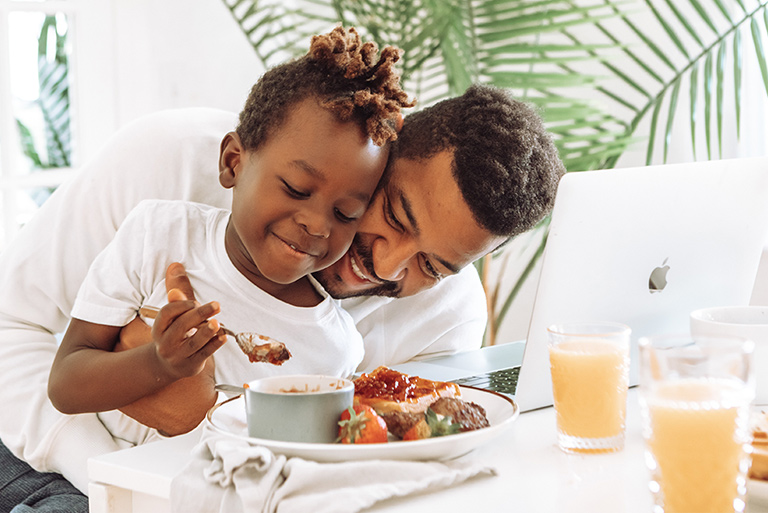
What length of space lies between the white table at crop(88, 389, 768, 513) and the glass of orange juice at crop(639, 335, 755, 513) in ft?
0.21

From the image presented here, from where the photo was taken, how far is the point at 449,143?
4.11ft

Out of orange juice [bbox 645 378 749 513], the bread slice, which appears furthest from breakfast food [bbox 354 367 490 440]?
orange juice [bbox 645 378 749 513]

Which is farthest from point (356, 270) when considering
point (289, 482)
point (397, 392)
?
point (289, 482)

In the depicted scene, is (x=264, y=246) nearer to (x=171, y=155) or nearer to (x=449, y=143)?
(x=449, y=143)

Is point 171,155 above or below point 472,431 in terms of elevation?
above

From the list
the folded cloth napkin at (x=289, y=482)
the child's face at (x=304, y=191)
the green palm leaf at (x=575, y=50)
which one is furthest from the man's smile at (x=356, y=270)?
the green palm leaf at (x=575, y=50)

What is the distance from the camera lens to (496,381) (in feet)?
3.99

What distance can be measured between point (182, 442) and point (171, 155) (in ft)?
2.34

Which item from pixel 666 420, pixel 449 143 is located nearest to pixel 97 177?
pixel 449 143

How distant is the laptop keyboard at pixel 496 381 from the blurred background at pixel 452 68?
109 cm

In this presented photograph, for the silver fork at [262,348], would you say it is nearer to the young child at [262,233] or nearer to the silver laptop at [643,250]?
the young child at [262,233]

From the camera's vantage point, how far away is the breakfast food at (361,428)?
2.66 feet

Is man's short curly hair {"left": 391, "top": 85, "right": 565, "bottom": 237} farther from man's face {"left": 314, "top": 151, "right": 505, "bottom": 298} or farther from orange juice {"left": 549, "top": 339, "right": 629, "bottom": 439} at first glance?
orange juice {"left": 549, "top": 339, "right": 629, "bottom": 439}

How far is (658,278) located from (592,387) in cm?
28
